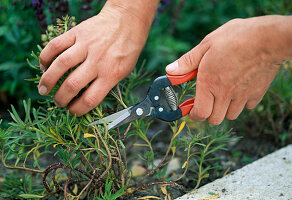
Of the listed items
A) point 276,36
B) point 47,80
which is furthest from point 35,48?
point 276,36

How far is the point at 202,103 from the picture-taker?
1.62 meters

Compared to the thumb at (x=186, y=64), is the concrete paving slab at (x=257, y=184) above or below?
below

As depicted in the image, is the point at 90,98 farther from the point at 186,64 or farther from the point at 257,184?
the point at 257,184

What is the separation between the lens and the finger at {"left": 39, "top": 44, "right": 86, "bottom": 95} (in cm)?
150

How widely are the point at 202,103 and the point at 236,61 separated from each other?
0.25 m

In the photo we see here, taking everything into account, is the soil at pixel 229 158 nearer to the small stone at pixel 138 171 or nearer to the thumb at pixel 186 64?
the small stone at pixel 138 171

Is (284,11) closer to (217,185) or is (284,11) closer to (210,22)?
(210,22)

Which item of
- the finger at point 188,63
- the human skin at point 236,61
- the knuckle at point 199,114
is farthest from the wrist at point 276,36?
the knuckle at point 199,114

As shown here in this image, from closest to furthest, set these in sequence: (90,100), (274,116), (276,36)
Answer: (276,36) < (90,100) < (274,116)

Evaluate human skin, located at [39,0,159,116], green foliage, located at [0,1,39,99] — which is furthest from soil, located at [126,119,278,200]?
green foliage, located at [0,1,39,99]

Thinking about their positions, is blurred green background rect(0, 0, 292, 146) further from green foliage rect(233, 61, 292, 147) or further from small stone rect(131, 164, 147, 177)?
small stone rect(131, 164, 147, 177)

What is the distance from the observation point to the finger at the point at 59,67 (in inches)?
59.2

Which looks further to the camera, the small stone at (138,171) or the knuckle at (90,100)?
the small stone at (138,171)

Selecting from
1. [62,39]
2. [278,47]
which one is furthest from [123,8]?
[278,47]
